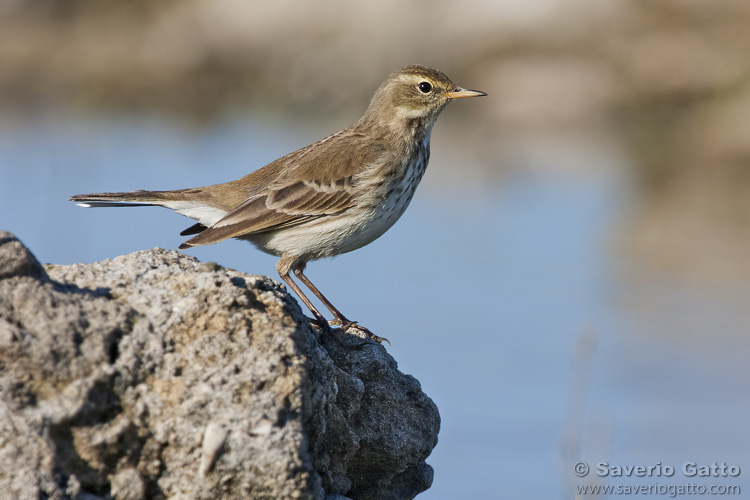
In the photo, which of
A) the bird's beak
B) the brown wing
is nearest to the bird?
the brown wing

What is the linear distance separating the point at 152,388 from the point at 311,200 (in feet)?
9.96

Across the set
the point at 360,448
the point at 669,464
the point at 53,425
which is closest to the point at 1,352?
the point at 53,425

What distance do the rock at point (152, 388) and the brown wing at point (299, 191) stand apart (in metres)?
2.22

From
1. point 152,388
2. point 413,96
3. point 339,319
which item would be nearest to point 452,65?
point 413,96

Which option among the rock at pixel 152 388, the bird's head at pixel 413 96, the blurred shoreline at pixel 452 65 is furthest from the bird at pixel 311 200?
the blurred shoreline at pixel 452 65

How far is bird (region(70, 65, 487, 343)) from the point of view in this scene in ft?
23.0

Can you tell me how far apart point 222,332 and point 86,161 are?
46.0 ft

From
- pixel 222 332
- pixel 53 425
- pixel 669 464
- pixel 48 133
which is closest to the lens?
pixel 53 425

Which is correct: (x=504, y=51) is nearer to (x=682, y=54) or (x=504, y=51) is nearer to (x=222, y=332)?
(x=682, y=54)

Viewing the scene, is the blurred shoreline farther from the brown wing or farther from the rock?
the rock

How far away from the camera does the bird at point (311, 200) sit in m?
7.02

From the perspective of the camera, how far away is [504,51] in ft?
90.2

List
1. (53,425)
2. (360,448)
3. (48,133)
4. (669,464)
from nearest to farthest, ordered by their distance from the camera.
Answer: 1. (53,425)
2. (360,448)
3. (669,464)
4. (48,133)

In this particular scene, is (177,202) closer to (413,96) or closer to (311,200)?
(311,200)
